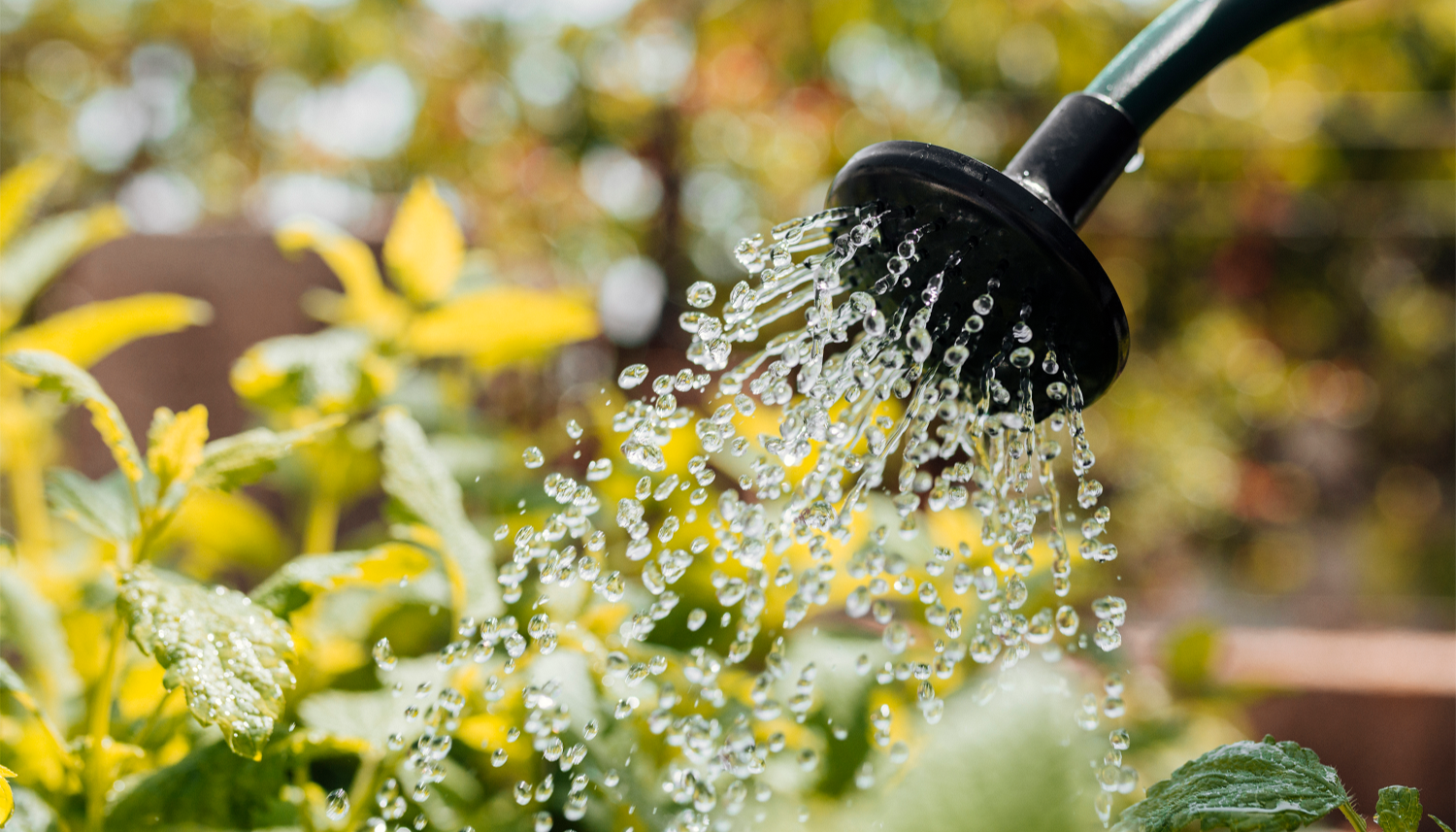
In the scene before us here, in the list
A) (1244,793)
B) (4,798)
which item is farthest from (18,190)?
(1244,793)

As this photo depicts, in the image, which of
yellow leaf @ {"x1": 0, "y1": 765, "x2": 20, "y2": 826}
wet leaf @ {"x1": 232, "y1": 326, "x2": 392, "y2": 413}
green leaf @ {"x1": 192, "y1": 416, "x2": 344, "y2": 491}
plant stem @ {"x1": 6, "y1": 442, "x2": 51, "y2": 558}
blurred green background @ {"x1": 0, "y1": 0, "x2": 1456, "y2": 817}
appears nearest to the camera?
yellow leaf @ {"x1": 0, "y1": 765, "x2": 20, "y2": 826}

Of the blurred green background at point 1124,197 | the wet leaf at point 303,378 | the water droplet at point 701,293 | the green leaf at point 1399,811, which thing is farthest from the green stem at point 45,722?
the blurred green background at point 1124,197

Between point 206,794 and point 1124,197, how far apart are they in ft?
8.54

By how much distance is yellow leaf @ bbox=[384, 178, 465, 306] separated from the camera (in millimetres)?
610

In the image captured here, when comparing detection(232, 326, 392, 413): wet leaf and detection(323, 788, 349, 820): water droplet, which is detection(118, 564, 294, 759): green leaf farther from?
detection(232, 326, 392, 413): wet leaf

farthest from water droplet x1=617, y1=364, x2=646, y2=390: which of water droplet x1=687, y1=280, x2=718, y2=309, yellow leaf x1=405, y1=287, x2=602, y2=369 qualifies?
yellow leaf x1=405, y1=287, x2=602, y2=369

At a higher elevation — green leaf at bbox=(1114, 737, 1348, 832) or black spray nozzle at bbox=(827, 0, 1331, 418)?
black spray nozzle at bbox=(827, 0, 1331, 418)

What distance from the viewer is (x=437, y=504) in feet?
1.48

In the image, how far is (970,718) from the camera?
0.25 metres

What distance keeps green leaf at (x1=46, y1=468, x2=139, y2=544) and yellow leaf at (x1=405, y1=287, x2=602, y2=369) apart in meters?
0.20

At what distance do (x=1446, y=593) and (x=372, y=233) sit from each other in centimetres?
589

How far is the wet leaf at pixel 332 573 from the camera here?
1.26 ft

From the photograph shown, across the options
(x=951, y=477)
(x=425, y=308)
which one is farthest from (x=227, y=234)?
(x=951, y=477)

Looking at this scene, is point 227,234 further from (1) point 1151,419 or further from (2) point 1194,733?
(1) point 1151,419
